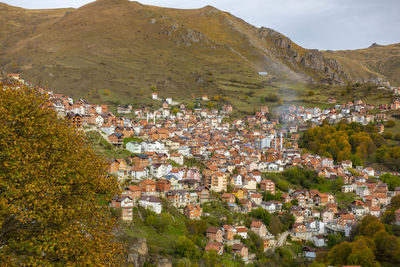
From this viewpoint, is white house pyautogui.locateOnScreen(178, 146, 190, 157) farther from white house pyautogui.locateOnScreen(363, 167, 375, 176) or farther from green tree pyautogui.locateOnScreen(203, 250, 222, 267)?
white house pyautogui.locateOnScreen(363, 167, 375, 176)

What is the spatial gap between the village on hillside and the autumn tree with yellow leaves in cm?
2456

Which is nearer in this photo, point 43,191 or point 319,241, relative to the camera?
point 43,191

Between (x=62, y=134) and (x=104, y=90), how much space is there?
108815 mm

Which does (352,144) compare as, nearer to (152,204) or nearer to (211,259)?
(152,204)

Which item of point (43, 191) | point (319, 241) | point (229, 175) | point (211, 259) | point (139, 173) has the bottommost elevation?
point (319, 241)

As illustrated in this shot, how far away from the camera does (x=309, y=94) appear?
137 m

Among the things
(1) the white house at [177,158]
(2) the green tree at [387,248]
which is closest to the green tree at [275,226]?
(2) the green tree at [387,248]

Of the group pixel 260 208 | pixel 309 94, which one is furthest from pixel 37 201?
pixel 309 94

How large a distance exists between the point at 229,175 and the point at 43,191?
5757 centimetres

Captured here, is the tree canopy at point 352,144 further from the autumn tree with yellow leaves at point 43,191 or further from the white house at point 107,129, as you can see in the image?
the autumn tree with yellow leaves at point 43,191

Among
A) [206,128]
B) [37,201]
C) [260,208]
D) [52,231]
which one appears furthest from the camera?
[206,128]

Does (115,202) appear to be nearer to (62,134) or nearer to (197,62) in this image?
(62,134)

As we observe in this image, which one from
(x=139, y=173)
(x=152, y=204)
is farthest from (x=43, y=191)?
(x=139, y=173)

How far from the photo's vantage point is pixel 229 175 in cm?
6794
